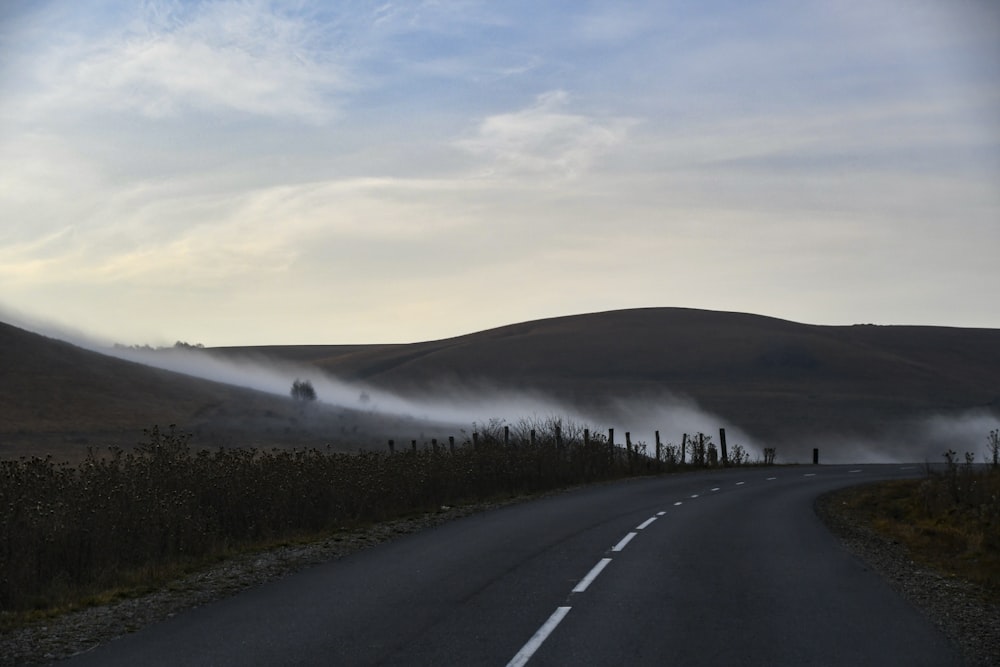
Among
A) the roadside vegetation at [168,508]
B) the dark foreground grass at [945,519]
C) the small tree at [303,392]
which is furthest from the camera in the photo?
the small tree at [303,392]

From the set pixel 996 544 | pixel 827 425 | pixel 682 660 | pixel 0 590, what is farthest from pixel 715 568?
pixel 827 425

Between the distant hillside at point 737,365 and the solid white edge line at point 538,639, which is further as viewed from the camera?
the distant hillside at point 737,365

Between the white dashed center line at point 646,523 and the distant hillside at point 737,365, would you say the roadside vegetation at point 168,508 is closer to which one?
the white dashed center line at point 646,523

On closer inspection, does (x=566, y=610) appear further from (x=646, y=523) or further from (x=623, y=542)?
(x=646, y=523)

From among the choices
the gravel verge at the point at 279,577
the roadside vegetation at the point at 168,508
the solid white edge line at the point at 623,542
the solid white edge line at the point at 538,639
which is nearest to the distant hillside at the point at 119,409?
the roadside vegetation at the point at 168,508

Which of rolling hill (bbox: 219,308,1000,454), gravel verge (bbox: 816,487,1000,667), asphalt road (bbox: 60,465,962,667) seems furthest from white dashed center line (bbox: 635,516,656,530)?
rolling hill (bbox: 219,308,1000,454)

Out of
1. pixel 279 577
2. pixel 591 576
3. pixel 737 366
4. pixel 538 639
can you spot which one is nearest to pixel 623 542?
pixel 591 576

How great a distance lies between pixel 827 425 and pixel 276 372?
254ft

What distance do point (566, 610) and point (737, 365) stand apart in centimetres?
13461

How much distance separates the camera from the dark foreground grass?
16.3 metres

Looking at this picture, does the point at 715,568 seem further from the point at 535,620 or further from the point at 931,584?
the point at 535,620

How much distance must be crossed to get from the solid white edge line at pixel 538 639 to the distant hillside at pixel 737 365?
92231mm

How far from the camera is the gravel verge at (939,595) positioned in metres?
9.82

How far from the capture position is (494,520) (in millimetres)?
22062
